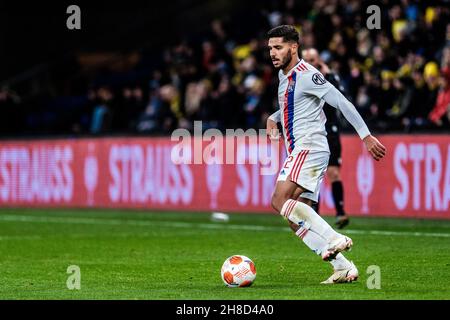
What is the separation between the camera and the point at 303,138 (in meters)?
10.1

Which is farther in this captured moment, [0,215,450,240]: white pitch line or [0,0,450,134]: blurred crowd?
[0,0,450,134]: blurred crowd

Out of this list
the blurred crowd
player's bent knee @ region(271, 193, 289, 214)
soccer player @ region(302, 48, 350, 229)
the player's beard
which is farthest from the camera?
the blurred crowd

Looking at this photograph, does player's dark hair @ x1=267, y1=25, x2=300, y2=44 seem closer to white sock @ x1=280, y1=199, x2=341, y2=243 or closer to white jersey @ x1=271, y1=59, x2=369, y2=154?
white jersey @ x1=271, y1=59, x2=369, y2=154

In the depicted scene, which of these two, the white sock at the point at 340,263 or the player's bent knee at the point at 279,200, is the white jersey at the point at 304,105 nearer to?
the player's bent knee at the point at 279,200

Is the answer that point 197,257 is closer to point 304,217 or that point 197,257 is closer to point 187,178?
point 304,217

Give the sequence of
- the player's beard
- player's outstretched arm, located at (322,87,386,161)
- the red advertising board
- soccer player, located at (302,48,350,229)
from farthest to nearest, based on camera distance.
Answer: the red advertising board
soccer player, located at (302,48,350,229)
the player's beard
player's outstretched arm, located at (322,87,386,161)

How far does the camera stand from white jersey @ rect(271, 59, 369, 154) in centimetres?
1010

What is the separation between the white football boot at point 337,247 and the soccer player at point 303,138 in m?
0.15

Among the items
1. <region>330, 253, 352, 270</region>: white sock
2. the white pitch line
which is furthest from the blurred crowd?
→ <region>330, 253, 352, 270</region>: white sock

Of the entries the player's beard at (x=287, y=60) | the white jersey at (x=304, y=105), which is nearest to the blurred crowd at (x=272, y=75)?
the white jersey at (x=304, y=105)

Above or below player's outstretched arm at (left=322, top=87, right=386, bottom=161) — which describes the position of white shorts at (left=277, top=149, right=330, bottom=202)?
below

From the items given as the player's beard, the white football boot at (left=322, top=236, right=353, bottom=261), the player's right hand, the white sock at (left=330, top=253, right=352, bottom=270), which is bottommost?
the white sock at (left=330, top=253, right=352, bottom=270)

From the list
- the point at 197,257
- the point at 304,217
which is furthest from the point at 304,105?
the point at 197,257
